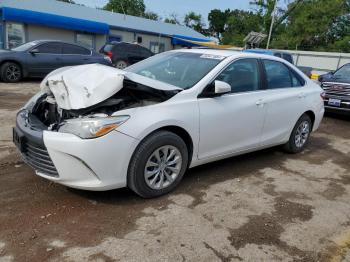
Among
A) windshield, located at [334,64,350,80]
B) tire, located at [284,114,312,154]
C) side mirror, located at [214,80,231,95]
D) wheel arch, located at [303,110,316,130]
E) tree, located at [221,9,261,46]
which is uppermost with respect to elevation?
tree, located at [221,9,261,46]

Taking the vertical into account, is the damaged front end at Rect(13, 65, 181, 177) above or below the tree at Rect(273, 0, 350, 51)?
below

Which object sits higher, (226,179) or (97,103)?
(97,103)

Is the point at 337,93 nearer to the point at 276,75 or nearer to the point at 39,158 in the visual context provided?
the point at 276,75

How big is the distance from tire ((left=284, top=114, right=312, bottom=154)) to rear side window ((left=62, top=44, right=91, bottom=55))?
9269 mm

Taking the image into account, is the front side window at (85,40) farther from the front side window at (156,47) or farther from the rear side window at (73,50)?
the rear side window at (73,50)

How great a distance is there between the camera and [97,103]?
366 centimetres

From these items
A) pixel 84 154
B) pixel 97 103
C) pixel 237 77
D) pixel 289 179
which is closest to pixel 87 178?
pixel 84 154

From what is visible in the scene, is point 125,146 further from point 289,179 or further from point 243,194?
point 289,179

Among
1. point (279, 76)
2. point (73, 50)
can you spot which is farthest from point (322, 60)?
point (279, 76)

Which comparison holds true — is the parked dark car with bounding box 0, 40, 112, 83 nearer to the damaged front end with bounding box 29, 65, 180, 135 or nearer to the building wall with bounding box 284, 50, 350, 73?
the damaged front end with bounding box 29, 65, 180, 135

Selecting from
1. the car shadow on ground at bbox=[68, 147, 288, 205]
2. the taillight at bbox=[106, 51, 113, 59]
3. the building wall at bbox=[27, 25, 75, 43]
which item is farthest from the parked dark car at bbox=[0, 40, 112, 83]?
the building wall at bbox=[27, 25, 75, 43]

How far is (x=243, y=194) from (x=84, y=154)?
1.93 metres

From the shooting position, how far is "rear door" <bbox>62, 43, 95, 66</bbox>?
42.3 feet

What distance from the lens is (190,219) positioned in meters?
3.64
